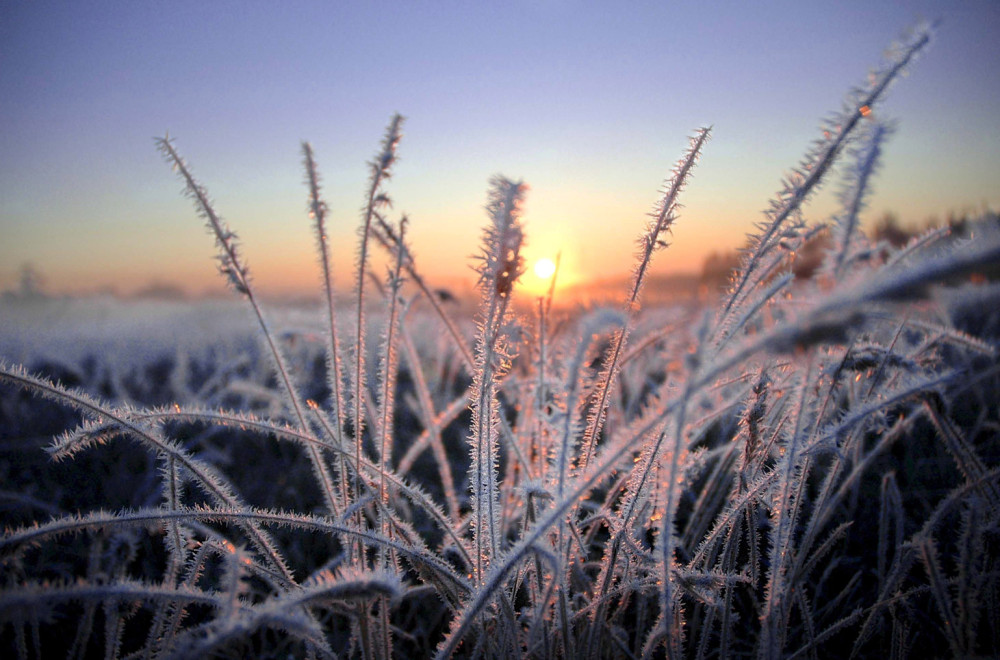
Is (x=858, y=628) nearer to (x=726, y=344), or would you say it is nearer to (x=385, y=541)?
(x=726, y=344)

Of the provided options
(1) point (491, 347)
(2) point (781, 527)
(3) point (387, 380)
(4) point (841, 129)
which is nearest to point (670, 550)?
(2) point (781, 527)

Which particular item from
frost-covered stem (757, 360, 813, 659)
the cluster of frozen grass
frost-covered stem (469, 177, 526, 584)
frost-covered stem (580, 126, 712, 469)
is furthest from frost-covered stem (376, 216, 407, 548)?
frost-covered stem (757, 360, 813, 659)

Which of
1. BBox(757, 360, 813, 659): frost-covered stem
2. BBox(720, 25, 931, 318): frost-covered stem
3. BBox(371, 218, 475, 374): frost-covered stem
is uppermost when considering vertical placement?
BBox(720, 25, 931, 318): frost-covered stem

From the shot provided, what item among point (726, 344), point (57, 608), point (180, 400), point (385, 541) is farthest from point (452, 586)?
point (180, 400)

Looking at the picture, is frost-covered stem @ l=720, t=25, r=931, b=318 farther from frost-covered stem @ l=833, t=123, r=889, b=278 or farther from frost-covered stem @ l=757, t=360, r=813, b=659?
frost-covered stem @ l=757, t=360, r=813, b=659

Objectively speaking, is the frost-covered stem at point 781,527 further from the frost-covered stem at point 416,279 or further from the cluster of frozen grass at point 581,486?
the frost-covered stem at point 416,279

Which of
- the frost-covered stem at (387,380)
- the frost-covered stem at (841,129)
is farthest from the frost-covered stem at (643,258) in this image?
the frost-covered stem at (387,380)
